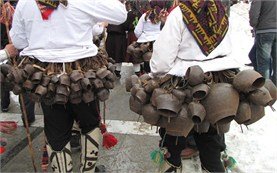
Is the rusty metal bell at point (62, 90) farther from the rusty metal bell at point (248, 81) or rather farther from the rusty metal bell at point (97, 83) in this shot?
the rusty metal bell at point (248, 81)

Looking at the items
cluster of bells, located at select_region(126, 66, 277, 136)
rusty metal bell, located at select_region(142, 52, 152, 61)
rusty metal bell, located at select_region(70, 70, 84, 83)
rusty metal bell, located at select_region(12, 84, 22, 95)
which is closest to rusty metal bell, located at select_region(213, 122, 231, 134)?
cluster of bells, located at select_region(126, 66, 277, 136)

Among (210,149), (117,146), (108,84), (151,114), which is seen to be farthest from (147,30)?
(151,114)

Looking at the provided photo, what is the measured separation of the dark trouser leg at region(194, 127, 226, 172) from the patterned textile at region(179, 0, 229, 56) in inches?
25.8

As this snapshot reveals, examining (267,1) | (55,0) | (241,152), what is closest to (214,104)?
(55,0)

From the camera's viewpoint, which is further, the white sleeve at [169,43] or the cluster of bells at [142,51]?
the cluster of bells at [142,51]

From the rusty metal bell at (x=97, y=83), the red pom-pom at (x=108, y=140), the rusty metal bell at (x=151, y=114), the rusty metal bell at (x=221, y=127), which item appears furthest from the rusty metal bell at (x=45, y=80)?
the rusty metal bell at (x=221, y=127)

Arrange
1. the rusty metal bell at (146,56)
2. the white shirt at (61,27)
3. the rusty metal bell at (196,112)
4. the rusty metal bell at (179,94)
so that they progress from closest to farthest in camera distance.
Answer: the rusty metal bell at (196,112) < the rusty metal bell at (179,94) < the white shirt at (61,27) < the rusty metal bell at (146,56)

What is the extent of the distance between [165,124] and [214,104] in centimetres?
38

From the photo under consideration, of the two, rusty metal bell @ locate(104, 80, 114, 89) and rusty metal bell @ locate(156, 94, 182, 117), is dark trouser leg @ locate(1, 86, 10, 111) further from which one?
rusty metal bell @ locate(156, 94, 182, 117)

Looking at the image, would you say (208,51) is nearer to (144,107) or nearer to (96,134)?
(144,107)

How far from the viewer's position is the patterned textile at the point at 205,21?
2316 millimetres

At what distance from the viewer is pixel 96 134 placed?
294 centimetres

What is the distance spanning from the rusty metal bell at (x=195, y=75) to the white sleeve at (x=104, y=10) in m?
0.85

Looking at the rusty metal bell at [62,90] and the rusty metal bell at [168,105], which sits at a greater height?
the rusty metal bell at [168,105]
